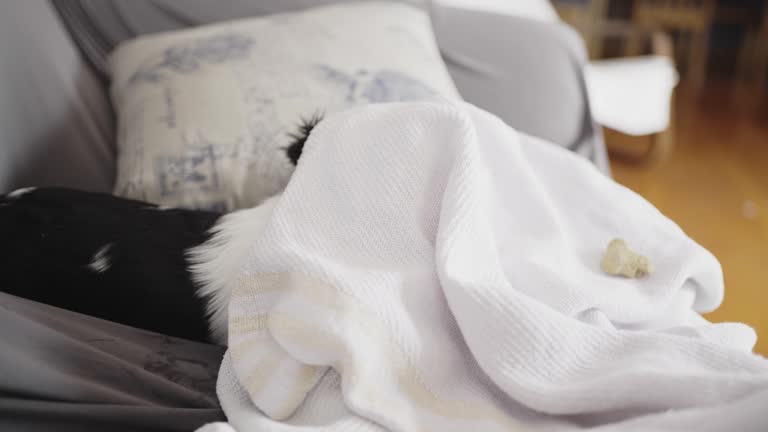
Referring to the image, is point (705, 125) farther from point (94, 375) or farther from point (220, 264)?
point (94, 375)

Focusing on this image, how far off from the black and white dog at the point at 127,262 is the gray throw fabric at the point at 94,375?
30 millimetres

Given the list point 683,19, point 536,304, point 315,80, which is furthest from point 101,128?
point 683,19

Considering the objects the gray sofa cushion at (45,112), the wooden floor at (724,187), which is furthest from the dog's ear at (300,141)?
the wooden floor at (724,187)

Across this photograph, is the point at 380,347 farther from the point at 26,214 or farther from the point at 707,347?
the point at 26,214

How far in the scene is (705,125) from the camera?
3080mm

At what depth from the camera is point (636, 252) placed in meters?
0.85

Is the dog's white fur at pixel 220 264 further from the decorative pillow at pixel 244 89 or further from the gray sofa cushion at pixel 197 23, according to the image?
the gray sofa cushion at pixel 197 23

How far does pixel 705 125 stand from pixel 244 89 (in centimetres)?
259

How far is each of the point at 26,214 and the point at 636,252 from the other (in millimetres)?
720

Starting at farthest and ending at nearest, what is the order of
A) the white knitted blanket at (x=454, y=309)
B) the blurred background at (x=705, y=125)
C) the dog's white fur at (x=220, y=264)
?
1. the blurred background at (x=705, y=125)
2. the dog's white fur at (x=220, y=264)
3. the white knitted blanket at (x=454, y=309)

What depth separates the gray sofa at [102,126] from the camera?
0.63 m

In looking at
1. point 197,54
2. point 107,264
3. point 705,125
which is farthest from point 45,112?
point 705,125

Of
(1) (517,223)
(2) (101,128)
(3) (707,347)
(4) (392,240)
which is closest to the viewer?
(3) (707,347)

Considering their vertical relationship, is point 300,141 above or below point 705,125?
above
